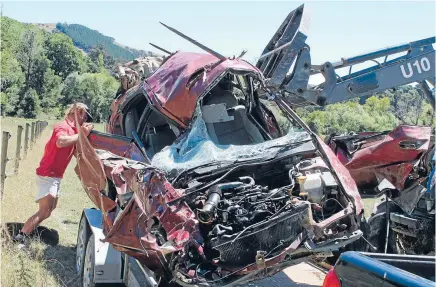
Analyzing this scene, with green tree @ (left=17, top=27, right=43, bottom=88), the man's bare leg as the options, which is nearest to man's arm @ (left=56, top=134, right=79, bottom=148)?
the man's bare leg

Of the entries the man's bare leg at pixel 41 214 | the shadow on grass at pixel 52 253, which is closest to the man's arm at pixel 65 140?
the man's bare leg at pixel 41 214

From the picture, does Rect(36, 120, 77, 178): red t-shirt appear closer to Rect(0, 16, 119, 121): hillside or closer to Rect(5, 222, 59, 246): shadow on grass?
Rect(5, 222, 59, 246): shadow on grass

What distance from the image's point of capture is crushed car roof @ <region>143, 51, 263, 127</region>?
6668 mm

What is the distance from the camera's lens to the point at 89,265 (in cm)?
624

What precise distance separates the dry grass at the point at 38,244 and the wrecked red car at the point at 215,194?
3.57 feet

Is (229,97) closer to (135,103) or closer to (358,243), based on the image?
(135,103)

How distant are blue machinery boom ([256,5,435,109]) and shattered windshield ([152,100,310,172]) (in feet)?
3.97

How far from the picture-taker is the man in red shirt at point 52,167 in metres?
7.68

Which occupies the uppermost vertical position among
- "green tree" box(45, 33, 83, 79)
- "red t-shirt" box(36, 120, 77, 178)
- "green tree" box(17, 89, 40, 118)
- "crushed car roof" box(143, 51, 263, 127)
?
"crushed car roof" box(143, 51, 263, 127)

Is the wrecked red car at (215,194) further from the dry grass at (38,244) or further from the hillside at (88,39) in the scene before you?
the hillside at (88,39)

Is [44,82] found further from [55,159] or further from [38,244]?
[38,244]

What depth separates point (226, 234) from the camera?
17.1ft

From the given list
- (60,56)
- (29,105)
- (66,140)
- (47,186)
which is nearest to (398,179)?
(66,140)

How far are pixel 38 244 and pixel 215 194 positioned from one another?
3.40 m
